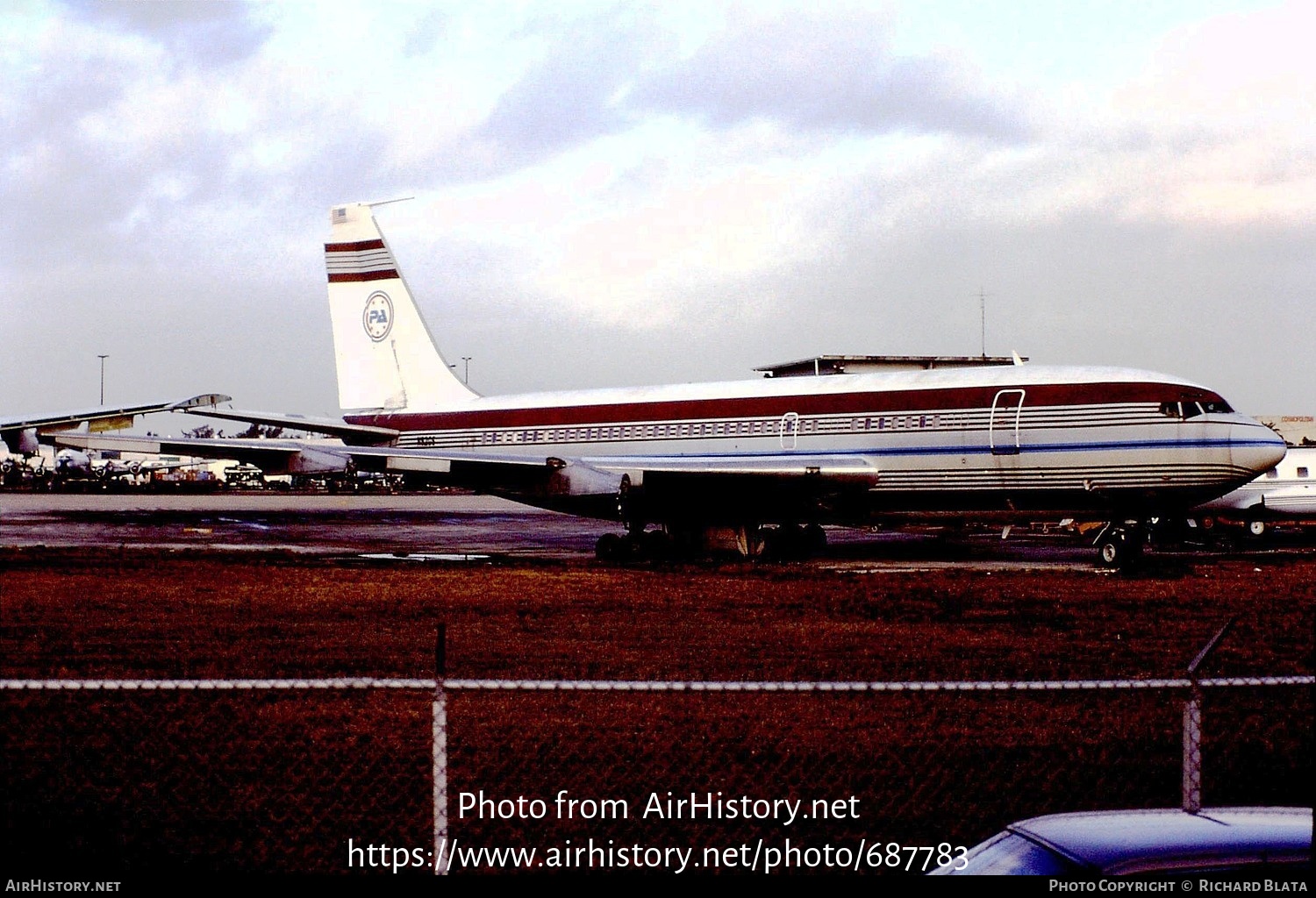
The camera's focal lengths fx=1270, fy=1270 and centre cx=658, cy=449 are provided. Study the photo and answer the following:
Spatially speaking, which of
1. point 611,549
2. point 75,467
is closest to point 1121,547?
point 611,549

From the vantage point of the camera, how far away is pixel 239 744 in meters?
9.39

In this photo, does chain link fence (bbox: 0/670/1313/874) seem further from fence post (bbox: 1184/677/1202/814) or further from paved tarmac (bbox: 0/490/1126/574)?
paved tarmac (bbox: 0/490/1126/574)

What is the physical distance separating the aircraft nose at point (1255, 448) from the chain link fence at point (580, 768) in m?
13.7

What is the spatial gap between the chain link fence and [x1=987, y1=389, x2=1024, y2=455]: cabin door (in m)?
14.3

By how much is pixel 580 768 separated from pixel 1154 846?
15.6 ft

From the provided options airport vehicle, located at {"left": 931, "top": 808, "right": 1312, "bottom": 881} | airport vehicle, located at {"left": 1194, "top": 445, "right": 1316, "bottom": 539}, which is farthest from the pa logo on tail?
airport vehicle, located at {"left": 931, "top": 808, "right": 1312, "bottom": 881}

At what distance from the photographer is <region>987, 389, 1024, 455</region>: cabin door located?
25.8 m

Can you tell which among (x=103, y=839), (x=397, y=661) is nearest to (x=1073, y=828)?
(x=103, y=839)

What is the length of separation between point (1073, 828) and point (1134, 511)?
21.3 m

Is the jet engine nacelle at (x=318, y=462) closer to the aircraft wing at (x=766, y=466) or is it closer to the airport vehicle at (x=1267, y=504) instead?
the aircraft wing at (x=766, y=466)

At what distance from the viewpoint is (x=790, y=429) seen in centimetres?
2903

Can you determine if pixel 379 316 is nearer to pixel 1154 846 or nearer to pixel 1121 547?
pixel 1121 547

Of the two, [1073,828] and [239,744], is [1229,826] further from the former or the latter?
[239,744]

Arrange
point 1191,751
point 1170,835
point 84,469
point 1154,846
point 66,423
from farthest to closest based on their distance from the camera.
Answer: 1. point 84,469
2. point 66,423
3. point 1191,751
4. point 1170,835
5. point 1154,846
